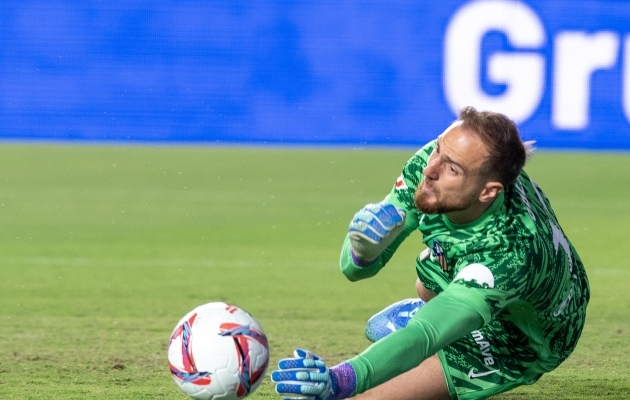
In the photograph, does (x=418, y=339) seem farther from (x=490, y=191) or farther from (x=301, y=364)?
(x=490, y=191)

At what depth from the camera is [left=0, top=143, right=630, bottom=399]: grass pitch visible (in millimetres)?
5539

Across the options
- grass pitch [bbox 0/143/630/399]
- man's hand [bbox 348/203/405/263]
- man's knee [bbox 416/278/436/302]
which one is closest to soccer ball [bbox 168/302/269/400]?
man's hand [bbox 348/203/405/263]

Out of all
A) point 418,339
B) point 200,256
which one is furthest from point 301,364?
point 200,256

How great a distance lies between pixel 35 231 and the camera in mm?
9461

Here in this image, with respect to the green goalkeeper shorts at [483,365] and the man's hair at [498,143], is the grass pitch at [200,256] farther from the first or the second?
the man's hair at [498,143]

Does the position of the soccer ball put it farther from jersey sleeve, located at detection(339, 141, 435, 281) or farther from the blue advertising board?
the blue advertising board

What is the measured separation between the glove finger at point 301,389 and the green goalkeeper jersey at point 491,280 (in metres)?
0.19

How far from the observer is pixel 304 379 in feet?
11.0

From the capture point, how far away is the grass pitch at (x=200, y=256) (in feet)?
18.2

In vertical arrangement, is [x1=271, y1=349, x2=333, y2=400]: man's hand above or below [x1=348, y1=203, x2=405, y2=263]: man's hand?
below

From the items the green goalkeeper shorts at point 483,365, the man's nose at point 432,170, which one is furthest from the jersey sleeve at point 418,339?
the green goalkeeper shorts at point 483,365

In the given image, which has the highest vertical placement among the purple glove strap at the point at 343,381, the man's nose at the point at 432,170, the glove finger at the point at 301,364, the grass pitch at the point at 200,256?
the man's nose at the point at 432,170

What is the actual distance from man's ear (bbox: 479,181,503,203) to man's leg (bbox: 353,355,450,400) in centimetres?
98

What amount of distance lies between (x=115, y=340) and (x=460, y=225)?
261cm
